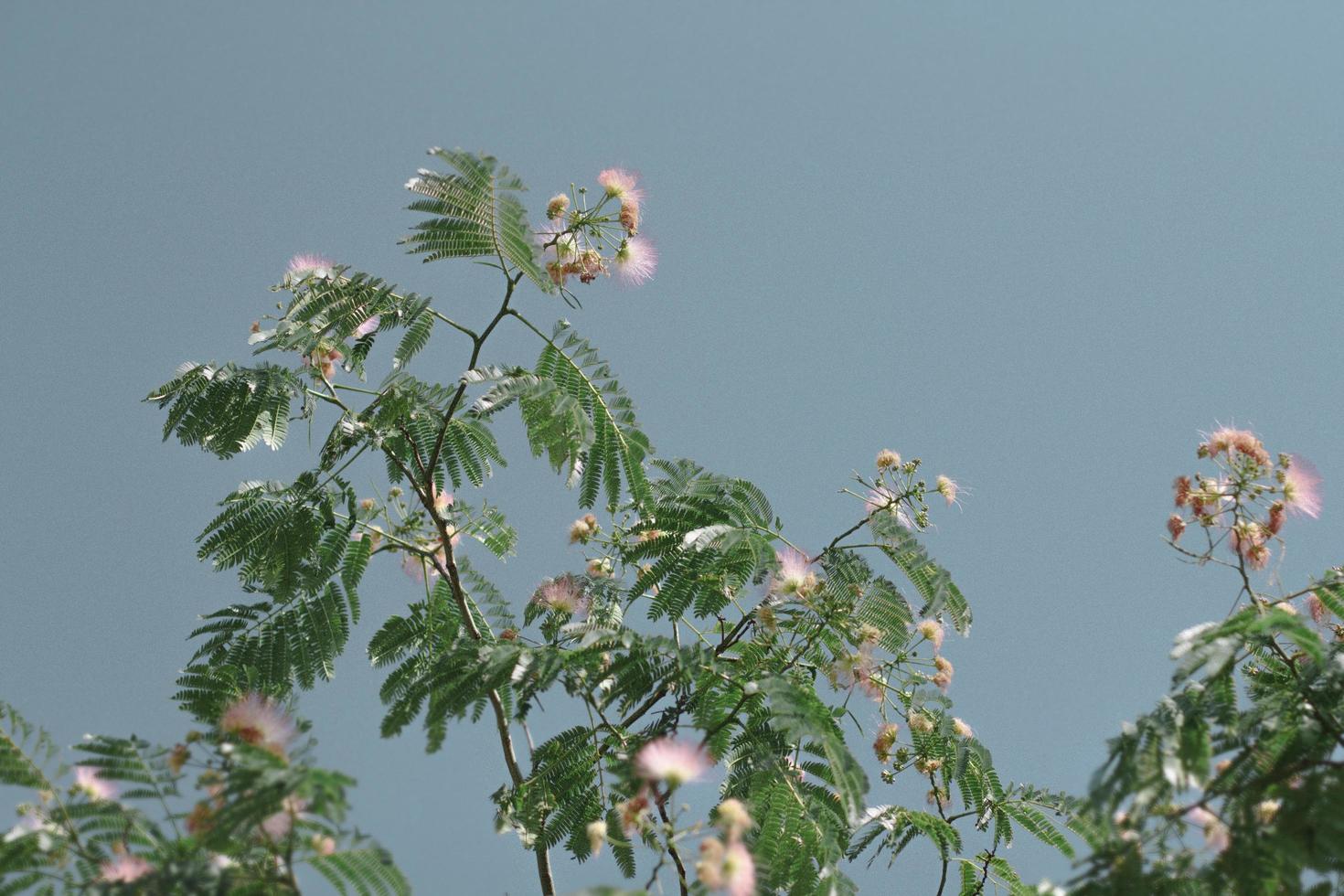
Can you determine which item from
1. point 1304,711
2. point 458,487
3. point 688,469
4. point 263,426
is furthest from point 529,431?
point 1304,711

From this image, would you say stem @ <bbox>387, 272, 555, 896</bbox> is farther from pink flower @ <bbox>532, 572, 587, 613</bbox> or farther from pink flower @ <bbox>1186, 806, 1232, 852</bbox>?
pink flower @ <bbox>1186, 806, 1232, 852</bbox>

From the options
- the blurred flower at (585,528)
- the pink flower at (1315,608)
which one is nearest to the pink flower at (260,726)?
the blurred flower at (585,528)

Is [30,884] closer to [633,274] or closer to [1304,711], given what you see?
[633,274]

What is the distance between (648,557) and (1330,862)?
2.67 metres

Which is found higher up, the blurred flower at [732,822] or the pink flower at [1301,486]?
the pink flower at [1301,486]

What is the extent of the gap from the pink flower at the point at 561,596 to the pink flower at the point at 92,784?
190 centimetres

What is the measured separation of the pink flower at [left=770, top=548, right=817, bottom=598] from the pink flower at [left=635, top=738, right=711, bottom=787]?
1643 millimetres

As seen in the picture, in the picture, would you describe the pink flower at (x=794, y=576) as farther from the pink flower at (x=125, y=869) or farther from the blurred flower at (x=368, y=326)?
the pink flower at (x=125, y=869)

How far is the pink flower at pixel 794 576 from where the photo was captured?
14.5 feet

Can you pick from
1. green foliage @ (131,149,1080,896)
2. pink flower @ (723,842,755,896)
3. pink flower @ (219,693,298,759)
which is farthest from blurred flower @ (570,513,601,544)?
pink flower @ (723,842,755,896)

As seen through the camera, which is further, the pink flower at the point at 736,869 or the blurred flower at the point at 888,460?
the blurred flower at the point at 888,460

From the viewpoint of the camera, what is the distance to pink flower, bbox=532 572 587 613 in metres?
4.65

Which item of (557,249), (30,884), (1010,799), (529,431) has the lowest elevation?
(30,884)

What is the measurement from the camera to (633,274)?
4.68m
